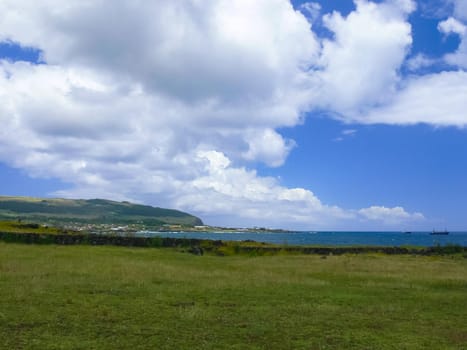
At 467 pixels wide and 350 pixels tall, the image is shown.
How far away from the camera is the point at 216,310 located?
19.2 metres

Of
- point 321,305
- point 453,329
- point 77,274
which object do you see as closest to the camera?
point 453,329

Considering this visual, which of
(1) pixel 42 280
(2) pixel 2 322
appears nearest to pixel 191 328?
(2) pixel 2 322

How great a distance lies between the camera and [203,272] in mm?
33906

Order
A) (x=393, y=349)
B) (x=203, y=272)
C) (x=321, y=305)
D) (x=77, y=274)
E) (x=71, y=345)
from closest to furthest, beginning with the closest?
(x=71, y=345)
(x=393, y=349)
(x=321, y=305)
(x=77, y=274)
(x=203, y=272)

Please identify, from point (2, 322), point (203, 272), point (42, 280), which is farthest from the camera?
point (203, 272)

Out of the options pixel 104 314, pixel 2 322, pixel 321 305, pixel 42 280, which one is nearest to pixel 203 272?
pixel 42 280

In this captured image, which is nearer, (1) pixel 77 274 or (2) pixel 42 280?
(2) pixel 42 280

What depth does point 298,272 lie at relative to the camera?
37.1 m

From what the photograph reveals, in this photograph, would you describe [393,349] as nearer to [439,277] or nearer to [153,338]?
[153,338]

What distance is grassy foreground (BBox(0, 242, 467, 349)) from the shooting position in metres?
14.4

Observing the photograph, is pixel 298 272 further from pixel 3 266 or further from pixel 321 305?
pixel 3 266

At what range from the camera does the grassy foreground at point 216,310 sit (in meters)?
14.4

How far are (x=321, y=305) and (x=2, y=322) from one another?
1328cm

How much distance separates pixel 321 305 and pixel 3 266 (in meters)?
21.4
